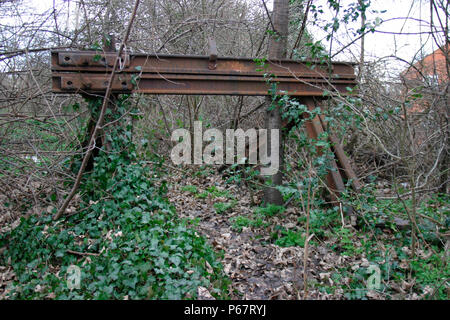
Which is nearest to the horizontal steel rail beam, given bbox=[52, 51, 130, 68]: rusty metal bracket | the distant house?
bbox=[52, 51, 130, 68]: rusty metal bracket

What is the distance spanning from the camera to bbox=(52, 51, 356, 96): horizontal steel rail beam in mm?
4582

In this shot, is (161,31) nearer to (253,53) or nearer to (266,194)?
(253,53)

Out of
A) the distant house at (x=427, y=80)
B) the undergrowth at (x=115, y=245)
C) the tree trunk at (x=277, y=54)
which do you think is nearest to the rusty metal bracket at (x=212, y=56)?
the tree trunk at (x=277, y=54)

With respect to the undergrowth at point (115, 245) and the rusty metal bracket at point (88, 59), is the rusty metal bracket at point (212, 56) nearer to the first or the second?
the rusty metal bracket at point (88, 59)

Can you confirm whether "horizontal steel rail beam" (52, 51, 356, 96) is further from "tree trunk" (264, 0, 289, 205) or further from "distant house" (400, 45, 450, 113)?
"distant house" (400, 45, 450, 113)

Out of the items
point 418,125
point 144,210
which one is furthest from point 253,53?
point 144,210

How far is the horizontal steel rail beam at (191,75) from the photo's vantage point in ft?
15.0

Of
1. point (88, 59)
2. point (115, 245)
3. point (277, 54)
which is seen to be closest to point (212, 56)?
point (277, 54)

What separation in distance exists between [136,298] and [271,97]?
142 inches

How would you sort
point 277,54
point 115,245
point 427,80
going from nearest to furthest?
point 115,245
point 427,80
point 277,54

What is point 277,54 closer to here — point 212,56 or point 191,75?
point 212,56

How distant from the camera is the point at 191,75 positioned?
498 cm

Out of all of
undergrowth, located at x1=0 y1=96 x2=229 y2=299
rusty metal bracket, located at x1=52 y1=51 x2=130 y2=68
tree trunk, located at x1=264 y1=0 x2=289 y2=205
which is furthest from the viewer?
tree trunk, located at x1=264 y1=0 x2=289 y2=205
